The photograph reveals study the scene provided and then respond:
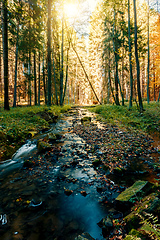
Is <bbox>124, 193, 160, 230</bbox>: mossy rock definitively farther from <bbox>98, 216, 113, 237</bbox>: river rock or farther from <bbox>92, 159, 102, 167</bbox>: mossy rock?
<bbox>92, 159, 102, 167</bbox>: mossy rock

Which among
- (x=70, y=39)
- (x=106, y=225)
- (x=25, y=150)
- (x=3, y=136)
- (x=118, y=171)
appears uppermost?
(x=70, y=39)

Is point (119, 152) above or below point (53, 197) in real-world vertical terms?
above

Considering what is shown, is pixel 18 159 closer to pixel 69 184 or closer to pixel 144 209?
pixel 69 184

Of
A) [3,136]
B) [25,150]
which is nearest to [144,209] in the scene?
[25,150]

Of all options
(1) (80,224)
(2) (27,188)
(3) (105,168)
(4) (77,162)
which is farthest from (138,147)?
(2) (27,188)

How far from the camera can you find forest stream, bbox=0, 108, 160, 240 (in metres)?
2.81

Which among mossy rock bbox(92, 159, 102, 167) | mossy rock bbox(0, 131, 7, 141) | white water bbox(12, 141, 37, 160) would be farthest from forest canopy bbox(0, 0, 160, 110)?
mossy rock bbox(92, 159, 102, 167)

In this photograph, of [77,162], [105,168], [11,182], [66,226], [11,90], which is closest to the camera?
[66,226]

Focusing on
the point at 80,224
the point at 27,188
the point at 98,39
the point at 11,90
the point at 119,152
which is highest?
the point at 98,39

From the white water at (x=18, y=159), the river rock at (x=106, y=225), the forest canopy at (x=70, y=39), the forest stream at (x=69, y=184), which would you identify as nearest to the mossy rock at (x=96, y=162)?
the forest stream at (x=69, y=184)

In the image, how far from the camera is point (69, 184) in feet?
13.8

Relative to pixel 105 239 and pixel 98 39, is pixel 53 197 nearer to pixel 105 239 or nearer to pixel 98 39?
pixel 105 239

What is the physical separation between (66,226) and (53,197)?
0.94 metres

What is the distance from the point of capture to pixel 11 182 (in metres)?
4.20
